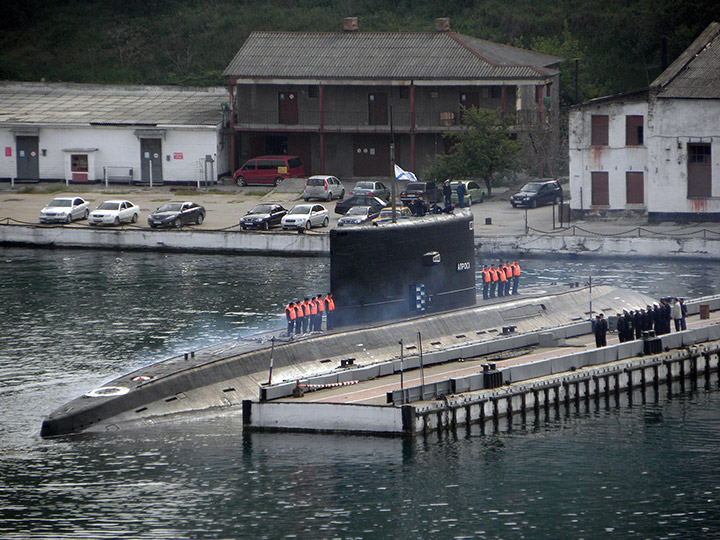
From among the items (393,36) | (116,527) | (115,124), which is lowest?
(116,527)

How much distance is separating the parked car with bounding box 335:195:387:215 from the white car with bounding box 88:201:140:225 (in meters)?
10.7

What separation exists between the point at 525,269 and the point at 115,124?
30249 millimetres

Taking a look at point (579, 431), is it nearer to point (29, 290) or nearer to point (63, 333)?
point (63, 333)

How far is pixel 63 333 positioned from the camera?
4291 cm

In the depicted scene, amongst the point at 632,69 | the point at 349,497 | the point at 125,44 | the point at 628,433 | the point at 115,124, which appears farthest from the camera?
the point at 125,44

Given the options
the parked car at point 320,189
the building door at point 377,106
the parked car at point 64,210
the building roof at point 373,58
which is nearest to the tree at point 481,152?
the building roof at point 373,58

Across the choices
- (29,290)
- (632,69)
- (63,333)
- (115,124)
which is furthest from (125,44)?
(63,333)

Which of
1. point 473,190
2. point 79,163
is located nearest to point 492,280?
point 473,190

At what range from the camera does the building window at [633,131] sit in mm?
61656

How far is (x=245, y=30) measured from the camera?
96625 millimetres

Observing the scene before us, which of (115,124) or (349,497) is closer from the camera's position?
(349,497)

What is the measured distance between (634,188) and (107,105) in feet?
114

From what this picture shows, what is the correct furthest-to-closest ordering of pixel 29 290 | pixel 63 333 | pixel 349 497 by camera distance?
pixel 29 290 → pixel 63 333 → pixel 349 497

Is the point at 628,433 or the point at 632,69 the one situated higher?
the point at 632,69
